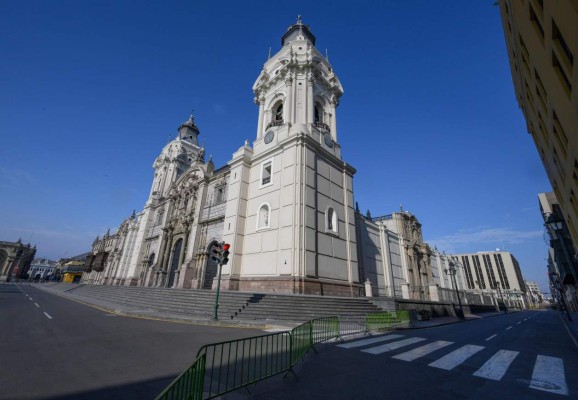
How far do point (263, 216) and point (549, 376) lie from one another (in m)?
16.8

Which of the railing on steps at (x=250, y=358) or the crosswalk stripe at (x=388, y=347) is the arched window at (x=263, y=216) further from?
the crosswalk stripe at (x=388, y=347)

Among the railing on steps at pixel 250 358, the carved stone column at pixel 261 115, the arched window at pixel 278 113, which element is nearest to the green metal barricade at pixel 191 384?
the railing on steps at pixel 250 358

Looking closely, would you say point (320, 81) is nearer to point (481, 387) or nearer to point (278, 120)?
point (278, 120)

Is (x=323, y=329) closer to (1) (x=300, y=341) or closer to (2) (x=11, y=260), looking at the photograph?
(1) (x=300, y=341)

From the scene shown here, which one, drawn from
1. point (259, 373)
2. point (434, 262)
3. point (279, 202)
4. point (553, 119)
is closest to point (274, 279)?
point (279, 202)

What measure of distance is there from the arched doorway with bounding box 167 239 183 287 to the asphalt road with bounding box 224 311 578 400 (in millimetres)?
24221

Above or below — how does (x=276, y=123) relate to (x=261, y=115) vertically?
below

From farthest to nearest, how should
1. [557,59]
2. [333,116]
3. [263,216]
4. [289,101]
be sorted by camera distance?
[333,116] → [289,101] → [263,216] → [557,59]

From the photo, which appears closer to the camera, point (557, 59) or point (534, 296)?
point (557, 59)

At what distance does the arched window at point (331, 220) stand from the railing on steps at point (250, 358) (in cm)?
793

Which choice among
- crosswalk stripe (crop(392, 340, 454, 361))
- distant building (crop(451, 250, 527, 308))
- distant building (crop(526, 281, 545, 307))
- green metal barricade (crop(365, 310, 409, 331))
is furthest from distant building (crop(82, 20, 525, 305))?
distant building (crop(526, 281, 545, 307))

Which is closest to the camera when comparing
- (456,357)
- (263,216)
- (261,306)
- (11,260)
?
(456,357)

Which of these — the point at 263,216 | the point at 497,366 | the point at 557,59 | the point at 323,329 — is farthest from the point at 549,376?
the point at 263,216

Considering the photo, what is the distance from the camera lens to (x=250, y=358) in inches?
204
